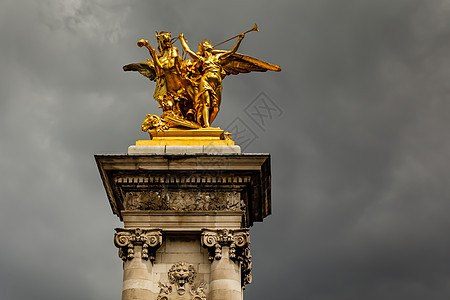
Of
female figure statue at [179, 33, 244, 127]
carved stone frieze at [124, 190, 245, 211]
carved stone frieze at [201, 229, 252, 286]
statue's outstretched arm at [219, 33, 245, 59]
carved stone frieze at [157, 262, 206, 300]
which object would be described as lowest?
carved stone frieze at [157, 262, 206, 300]

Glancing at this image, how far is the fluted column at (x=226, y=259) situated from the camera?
20.9 meters

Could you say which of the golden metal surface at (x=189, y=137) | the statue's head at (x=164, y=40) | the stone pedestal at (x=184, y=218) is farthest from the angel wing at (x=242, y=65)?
the stone pedestal at (x=184, y=218)

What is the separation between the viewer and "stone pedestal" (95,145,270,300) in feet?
69.5

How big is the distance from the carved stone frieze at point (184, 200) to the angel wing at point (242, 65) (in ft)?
15.3

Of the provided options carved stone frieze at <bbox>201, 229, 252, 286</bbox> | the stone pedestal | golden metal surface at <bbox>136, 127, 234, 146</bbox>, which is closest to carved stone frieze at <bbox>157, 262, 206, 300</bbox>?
the stone pedestal

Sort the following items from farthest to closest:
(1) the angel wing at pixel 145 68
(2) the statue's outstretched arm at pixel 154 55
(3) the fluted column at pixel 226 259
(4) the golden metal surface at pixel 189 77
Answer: (1) the angel wing at pixel 145 68
(2) the statue's outstretched arm at pixel 154 55
(4) the golden metal surface at pixel 189 77
(3) the fluted column at pixel 226 259

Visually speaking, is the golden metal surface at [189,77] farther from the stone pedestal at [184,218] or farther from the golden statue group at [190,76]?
the stone pedestal at [184,218]

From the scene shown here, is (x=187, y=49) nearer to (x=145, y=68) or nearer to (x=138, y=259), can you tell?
(x=145, y=68)

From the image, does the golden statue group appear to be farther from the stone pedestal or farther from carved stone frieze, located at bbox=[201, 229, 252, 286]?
carved stone frieze, located at bbox=[201, 229, 252, 286]

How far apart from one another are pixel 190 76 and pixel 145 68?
166 centimetres

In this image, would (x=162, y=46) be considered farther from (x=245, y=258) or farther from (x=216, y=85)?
(x=245, y=258)

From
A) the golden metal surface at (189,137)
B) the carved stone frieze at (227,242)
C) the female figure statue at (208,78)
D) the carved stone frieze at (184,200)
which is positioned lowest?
the carved stone frieze at (227,242)

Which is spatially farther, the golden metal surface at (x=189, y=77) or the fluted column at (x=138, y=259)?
the golden metal surface at (x=189, y=77)

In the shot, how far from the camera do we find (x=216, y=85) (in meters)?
24.4
